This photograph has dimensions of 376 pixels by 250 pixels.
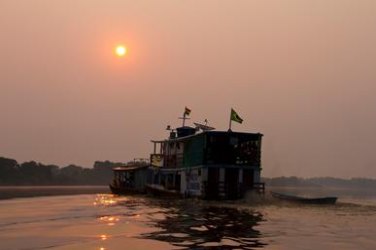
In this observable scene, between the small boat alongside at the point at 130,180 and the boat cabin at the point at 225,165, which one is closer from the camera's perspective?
the boat cabin at the point at 225,165

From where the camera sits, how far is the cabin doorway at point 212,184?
160 ft

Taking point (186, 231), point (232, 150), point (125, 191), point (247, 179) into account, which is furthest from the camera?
point (125, 191)

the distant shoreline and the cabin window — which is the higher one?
the cabin window

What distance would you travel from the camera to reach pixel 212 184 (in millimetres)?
49125

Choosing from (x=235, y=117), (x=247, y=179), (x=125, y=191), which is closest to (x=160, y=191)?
(x=125, y=191)

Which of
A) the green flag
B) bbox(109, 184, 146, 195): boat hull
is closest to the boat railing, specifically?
the green flag

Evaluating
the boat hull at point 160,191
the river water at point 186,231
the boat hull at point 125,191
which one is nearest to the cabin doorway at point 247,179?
the boat hull at point 160,191

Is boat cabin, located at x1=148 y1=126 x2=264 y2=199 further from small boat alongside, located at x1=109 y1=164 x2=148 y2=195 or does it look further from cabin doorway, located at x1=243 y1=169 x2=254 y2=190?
small boat alongside, located at x1=109 y1=164 x2=148 y2=195

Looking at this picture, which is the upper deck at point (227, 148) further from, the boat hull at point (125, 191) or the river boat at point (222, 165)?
the boat hull at point (125, 191)

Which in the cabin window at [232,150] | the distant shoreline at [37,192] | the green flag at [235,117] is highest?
the green flag at [235,117]

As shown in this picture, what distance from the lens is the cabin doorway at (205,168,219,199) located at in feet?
160

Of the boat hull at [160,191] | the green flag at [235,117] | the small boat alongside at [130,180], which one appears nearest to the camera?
the green flag at [235,117]

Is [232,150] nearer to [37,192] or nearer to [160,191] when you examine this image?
[160,191]

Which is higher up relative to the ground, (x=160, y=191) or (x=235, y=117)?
(x=235, y=117)
